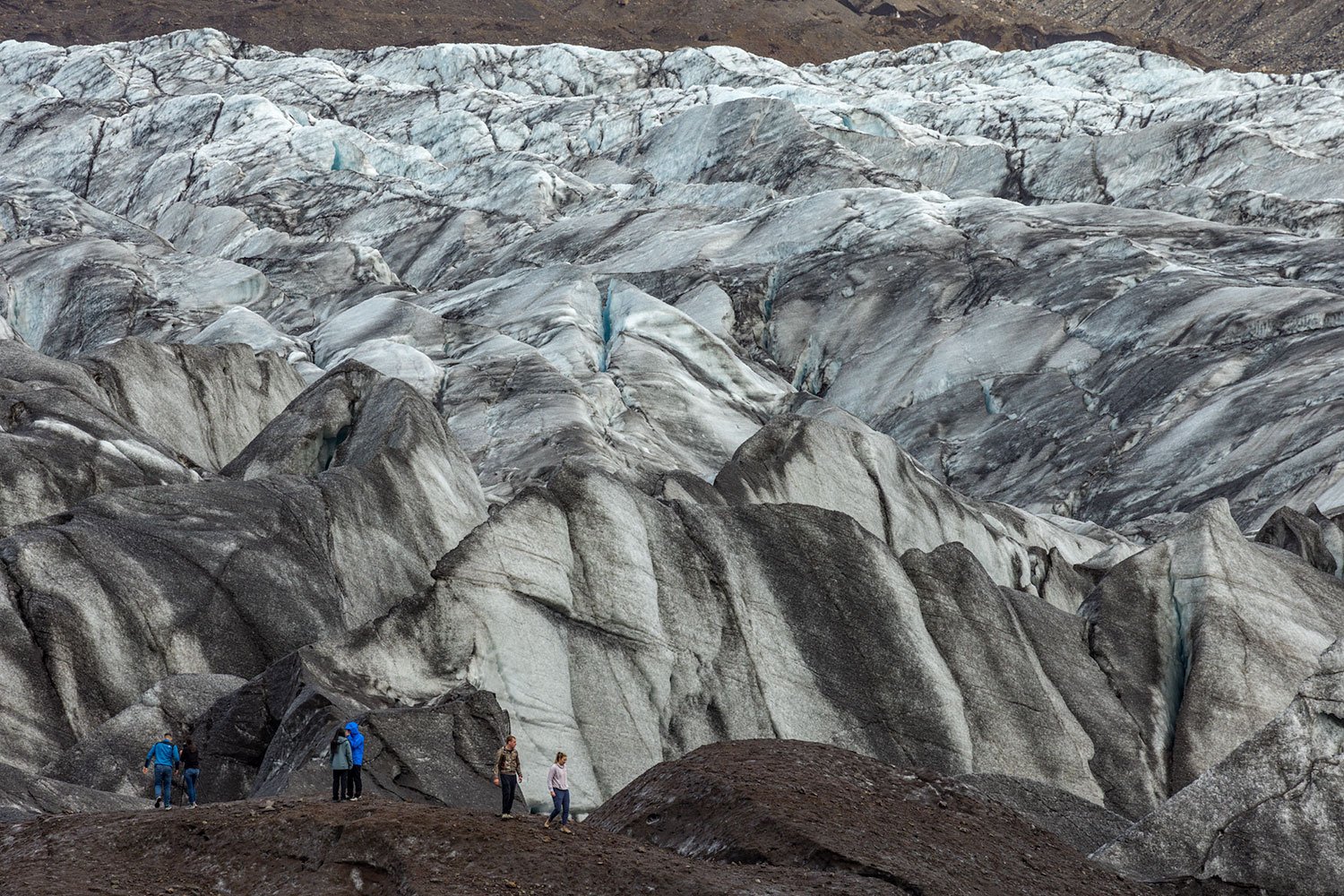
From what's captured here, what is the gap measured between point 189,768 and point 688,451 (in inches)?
1245

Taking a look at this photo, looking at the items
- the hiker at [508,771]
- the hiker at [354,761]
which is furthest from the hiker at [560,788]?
the hiker at [354,761]

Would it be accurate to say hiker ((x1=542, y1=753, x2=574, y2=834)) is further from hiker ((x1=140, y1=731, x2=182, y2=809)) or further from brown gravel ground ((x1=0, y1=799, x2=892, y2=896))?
hiker ((x1=140, y1=731, x2=182, y2=809))

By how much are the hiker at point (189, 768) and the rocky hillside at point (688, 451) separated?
1190 mm

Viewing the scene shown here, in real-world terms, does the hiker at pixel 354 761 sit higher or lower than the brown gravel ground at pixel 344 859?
higher

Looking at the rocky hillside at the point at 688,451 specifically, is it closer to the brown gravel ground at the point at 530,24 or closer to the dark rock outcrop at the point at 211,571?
the dark rock outcrop at the point at 211,571

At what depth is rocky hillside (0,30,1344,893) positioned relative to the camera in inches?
1065

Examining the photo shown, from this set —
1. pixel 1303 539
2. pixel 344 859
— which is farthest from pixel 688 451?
pixel 344 859

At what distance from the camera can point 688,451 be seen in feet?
173

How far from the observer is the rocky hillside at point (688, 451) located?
27047mm

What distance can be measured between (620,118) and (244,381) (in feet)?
228

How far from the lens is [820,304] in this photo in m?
71.2

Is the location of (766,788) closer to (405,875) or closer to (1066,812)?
(405,875)

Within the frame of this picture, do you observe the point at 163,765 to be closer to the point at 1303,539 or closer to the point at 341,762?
the point at 341,762

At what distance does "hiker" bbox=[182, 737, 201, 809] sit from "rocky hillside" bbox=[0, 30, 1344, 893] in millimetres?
1190
